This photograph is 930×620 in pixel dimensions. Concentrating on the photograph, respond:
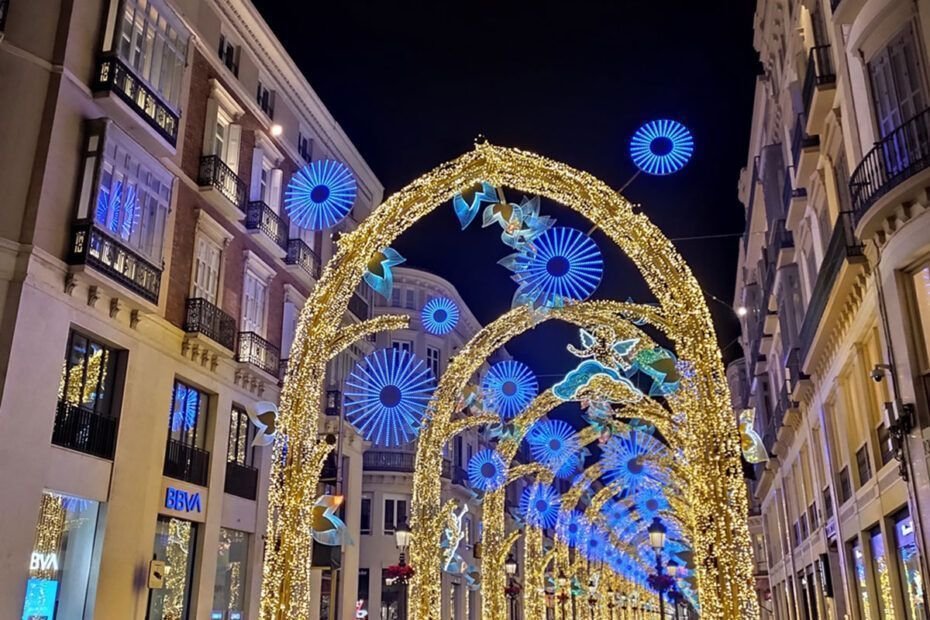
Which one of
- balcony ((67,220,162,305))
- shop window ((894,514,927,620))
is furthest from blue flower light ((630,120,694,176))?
balcony ((67,220,162,305))

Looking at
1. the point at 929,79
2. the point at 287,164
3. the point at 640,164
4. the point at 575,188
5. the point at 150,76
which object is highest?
the point at 287,164

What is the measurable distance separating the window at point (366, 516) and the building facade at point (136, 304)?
17.9m

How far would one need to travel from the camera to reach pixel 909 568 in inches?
619

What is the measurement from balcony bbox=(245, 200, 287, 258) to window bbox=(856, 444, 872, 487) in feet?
54.5

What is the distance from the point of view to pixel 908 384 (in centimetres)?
1330

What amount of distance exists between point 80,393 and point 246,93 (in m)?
11.1

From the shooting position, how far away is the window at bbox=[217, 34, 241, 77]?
24.3m

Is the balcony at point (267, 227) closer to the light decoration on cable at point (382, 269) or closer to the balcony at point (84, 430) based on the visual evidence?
the balcony at point (84, 430)

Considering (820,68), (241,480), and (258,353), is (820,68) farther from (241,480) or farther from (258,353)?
(241,480)

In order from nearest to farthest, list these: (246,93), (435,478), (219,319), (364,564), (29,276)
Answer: (29,276)
(435,478)
(219,319)
(246,93)
(364,564)

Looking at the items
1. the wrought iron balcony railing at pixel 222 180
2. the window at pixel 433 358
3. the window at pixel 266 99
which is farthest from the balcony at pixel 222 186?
the window at pixel 433 358

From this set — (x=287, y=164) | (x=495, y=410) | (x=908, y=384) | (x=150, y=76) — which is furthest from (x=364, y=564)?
(x=908, y=384)

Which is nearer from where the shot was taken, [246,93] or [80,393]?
[80,393]

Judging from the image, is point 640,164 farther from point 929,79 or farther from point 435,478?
point 435,478
